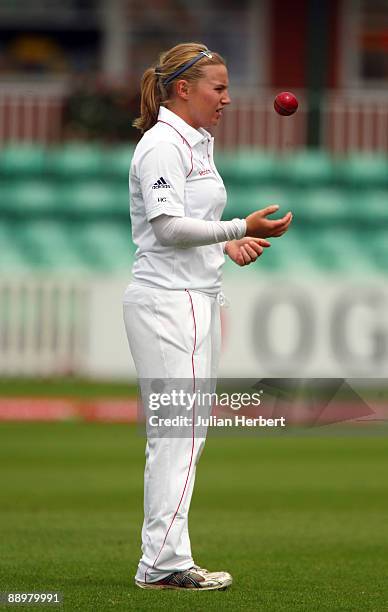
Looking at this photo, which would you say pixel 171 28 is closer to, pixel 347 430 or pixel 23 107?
pixel 23 107

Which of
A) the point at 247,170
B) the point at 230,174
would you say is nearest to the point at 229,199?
the point at 230,174

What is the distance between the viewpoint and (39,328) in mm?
17656

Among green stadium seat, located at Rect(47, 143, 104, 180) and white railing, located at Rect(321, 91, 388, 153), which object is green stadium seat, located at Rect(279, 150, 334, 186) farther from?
green stadium seat, located at Rect(47, 143, 104, 180)

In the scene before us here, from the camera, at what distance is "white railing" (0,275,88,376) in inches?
683

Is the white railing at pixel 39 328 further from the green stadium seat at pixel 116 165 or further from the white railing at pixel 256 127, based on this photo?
the white railing at pixel 256 127

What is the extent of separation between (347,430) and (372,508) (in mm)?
4049

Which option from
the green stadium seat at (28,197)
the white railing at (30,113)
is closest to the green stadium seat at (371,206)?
the green stadium seat at (28,197)

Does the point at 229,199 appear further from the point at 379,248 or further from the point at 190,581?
the point at 190,581

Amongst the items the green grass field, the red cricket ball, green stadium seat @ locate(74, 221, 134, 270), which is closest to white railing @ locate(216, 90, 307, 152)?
green stadium seat @ locate(74, 221, 134, 270)

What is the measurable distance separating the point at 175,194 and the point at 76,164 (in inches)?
616

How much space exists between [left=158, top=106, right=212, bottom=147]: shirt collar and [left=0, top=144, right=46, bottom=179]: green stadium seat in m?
15.4

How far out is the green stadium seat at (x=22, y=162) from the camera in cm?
2102

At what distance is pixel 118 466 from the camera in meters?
10.8

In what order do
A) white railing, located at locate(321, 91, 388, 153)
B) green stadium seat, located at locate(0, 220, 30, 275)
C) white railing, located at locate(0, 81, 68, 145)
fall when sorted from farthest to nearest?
1. white railing, located at locate(321, 91, 388, 153)
2. white railing, located at locate(0, 81, 68, 145)
3. green stadium seat, located at locate(0, 220, 30, 275)
